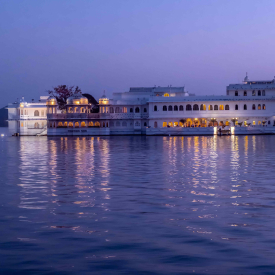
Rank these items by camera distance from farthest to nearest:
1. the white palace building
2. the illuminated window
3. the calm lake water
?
the illuminated window, the white palace building, the calm lake water

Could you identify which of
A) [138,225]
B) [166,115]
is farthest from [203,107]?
[138,225]

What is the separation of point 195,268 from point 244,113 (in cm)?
7318

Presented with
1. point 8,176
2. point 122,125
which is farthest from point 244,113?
point 8,176

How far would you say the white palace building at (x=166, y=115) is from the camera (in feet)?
252

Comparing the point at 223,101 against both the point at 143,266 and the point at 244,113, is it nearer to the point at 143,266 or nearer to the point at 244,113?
the point at 244,113

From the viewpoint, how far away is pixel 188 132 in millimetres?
73438

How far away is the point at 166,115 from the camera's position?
78562 millimetres

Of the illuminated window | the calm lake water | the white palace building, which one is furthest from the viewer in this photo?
the illuminated window

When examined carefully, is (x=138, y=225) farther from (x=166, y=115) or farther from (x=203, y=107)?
(x=203, y=107)

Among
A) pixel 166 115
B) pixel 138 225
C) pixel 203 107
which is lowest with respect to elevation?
pixel 138 225

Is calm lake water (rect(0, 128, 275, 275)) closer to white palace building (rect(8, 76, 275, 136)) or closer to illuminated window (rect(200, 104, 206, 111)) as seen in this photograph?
white palace building (rect(8, 76, 275, 136))

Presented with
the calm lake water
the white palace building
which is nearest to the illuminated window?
the white palace building

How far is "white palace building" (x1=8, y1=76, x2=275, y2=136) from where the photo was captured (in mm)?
76875

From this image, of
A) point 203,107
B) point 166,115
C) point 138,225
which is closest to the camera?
point 138,225
